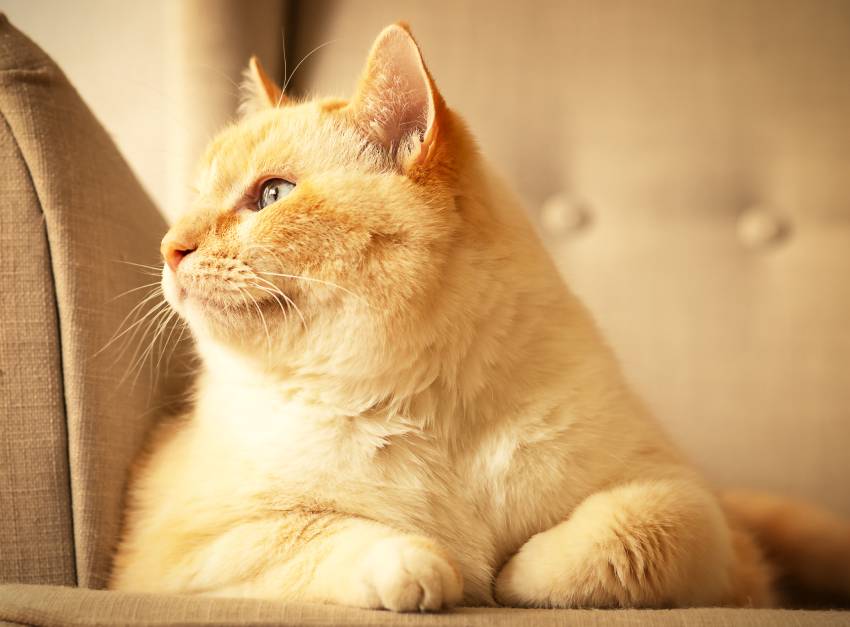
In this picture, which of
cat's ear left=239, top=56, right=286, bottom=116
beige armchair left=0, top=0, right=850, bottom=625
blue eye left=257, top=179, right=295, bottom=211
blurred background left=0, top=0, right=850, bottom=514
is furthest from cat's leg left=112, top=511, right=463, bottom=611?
blurred background left=0, top=0, right=850, bottom=514

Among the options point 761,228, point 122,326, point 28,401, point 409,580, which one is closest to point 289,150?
point 122,326

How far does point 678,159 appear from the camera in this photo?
1.92 m

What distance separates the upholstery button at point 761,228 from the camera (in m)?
1.90

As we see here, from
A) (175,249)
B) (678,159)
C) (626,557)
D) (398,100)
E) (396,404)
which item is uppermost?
(398,100)

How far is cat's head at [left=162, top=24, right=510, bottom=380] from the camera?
3.21ft

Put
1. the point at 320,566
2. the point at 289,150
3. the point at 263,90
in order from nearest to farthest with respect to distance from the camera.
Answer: the point at 320,566, the point at 289,150, the point at 263,90

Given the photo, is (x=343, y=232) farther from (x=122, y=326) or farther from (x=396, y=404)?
(x=122, y=326)

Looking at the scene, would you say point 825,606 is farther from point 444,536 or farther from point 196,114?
point 196,114

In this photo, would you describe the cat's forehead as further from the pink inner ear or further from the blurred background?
the blurred background

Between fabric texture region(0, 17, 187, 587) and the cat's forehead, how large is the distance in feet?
0.72

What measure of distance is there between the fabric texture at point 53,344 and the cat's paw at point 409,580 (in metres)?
0.50

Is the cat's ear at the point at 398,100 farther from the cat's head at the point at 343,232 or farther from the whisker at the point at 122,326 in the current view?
the whisker at the point at 122,326

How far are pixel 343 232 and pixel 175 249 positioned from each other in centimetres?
28

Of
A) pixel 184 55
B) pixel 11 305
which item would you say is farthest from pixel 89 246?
pixel 184 55
